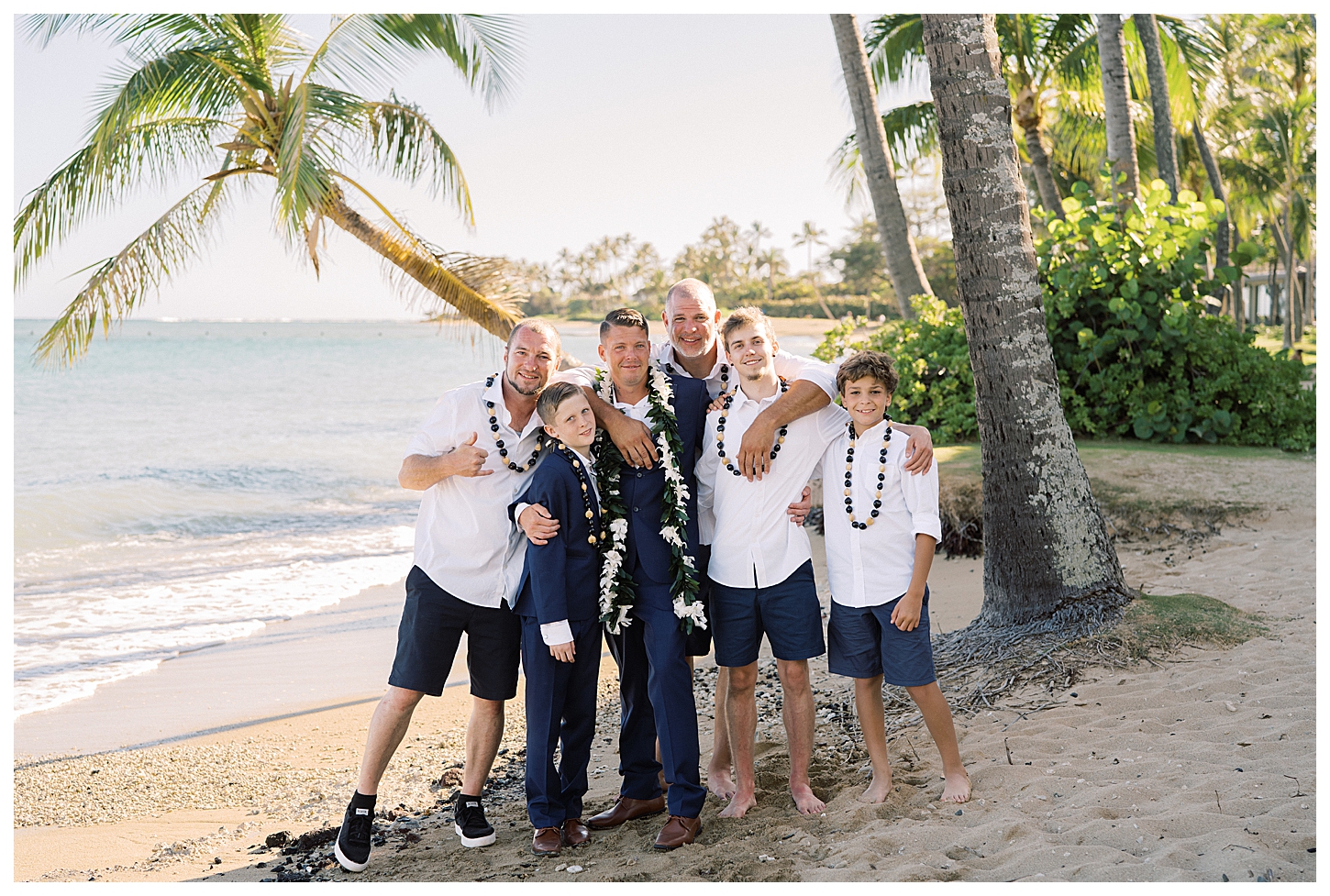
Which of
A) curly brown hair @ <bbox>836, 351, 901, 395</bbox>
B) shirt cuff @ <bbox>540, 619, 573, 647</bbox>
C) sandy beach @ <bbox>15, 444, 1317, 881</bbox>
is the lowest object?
sandy beach @ <bbox>15, 444, 1317, 881</bbox>

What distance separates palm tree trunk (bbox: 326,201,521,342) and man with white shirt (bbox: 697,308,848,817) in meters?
5.00

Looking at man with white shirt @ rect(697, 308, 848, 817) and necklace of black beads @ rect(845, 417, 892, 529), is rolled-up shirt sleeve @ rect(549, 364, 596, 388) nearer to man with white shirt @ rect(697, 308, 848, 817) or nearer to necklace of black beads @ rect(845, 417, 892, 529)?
man with white shirt @ rect(697, 308, 848, 817)

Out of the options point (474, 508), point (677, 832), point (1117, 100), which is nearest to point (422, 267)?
point (474, 508)

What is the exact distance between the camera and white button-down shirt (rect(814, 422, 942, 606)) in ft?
12.9

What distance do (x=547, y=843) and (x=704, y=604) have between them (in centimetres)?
113

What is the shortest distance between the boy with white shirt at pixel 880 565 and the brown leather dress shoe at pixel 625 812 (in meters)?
0.88

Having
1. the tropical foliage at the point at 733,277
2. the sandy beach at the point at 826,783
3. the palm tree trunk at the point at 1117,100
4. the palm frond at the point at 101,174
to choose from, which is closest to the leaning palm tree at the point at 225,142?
the palm frond at the point at 101,174

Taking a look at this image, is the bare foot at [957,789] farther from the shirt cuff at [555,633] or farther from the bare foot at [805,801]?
the shirt cuff at [555,633]

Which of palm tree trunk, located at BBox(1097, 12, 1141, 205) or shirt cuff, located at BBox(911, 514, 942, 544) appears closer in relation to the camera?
shirt cuff, located at BBox(911, 514, 942, 544)

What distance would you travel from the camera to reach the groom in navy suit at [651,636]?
12.8 ft

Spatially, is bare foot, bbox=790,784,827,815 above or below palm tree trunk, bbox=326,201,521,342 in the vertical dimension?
below

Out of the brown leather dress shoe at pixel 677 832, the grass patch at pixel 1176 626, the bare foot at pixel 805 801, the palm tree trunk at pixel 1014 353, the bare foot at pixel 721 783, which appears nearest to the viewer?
the brown leather dress shoe at pixel 677 832

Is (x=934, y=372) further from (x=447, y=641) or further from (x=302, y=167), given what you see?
(x=447, y=641)

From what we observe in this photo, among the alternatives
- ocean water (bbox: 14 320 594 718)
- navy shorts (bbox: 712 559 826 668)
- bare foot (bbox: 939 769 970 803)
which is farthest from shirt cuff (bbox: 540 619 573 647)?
ocean water (bbox: 14 320 594 718)
